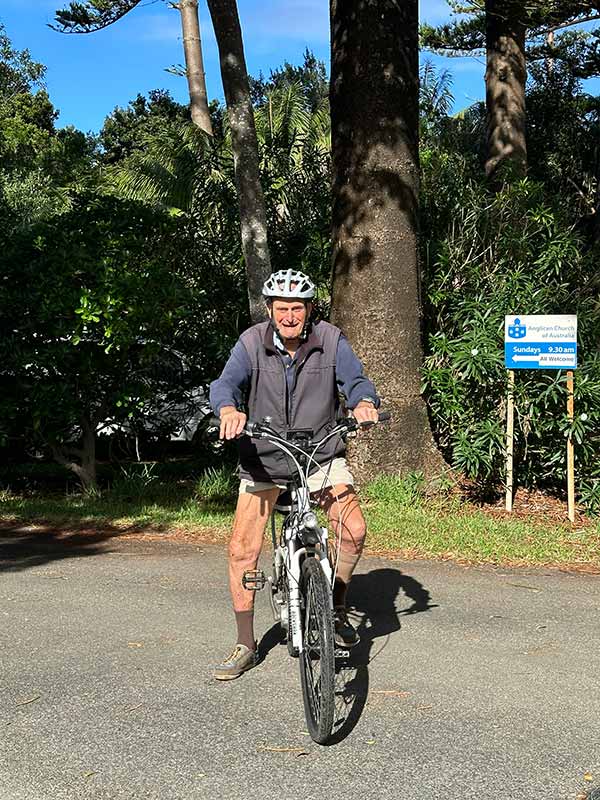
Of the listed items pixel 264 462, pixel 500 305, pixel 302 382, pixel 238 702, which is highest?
pixel 500 305

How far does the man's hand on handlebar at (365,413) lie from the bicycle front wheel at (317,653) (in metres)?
0.70

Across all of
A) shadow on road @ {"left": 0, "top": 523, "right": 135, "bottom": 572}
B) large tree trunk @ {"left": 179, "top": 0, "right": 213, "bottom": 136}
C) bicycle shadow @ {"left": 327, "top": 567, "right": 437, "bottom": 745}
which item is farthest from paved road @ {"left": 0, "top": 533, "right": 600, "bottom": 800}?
large tree trunk @ {"left": 179, "top": 0, "right": 213, "bottom": 136}

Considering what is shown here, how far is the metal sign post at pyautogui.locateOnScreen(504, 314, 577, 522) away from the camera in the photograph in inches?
366

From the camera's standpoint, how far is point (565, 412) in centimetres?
980

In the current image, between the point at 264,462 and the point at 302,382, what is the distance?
1.47ft

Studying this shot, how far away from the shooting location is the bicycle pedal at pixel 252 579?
525 centimetres

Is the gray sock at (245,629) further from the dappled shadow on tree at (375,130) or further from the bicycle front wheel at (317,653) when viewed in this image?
the dappled shadow on tree at (375,130)

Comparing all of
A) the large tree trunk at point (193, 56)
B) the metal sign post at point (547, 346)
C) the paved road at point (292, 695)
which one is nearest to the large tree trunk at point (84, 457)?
the paved road at point (292, 695)

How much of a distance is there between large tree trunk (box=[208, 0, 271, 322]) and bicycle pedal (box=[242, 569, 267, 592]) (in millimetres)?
5753

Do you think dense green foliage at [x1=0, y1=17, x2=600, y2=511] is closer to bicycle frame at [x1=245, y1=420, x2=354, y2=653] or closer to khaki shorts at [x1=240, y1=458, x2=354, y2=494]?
khaki shorts at [x1=240, y1=458, x2=354, y2=494]

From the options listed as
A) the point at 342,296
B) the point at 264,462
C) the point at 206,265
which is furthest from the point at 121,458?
the point at 264,462

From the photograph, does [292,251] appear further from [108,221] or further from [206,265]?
[108,221]

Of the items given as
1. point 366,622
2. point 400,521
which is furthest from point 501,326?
point 366,622

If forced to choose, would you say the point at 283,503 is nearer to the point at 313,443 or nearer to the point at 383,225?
the point at 313,443
